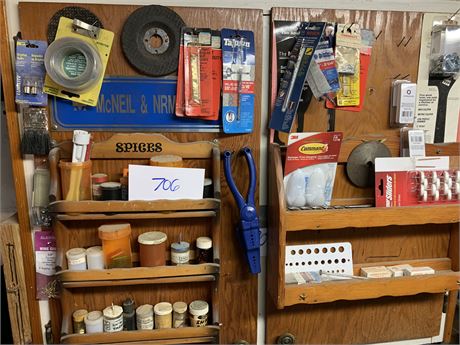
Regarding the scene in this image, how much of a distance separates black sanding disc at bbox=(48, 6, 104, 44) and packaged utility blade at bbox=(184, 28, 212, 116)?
0.21 m

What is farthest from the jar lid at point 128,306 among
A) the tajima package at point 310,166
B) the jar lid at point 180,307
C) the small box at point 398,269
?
the small box at point 398,269

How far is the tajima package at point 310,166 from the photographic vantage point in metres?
0.84

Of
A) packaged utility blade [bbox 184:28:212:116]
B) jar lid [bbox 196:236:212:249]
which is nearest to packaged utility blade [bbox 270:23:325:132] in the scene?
packaged utility blade [bbox 184:28:212:116]

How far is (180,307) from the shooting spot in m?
0.86

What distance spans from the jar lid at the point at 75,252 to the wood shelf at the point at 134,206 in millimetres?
93

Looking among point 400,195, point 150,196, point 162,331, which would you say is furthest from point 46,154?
point 400,195

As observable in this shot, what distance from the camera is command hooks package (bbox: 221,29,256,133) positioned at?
83 centimetres

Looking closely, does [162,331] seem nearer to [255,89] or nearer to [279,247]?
[279,247]

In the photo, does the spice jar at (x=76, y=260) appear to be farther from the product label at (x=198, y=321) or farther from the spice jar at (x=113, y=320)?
the product label at (x=198, y=321)

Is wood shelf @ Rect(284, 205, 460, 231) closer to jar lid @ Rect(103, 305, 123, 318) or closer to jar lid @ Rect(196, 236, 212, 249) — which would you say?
jar lid @ Rect(196, 236, 212, 249)

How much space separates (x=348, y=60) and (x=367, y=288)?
0.56m

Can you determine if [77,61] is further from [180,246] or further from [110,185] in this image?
[180,246]

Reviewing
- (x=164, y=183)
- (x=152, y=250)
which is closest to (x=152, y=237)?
(x=152, y=250)

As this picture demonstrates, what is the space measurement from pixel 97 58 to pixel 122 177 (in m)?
0.27
